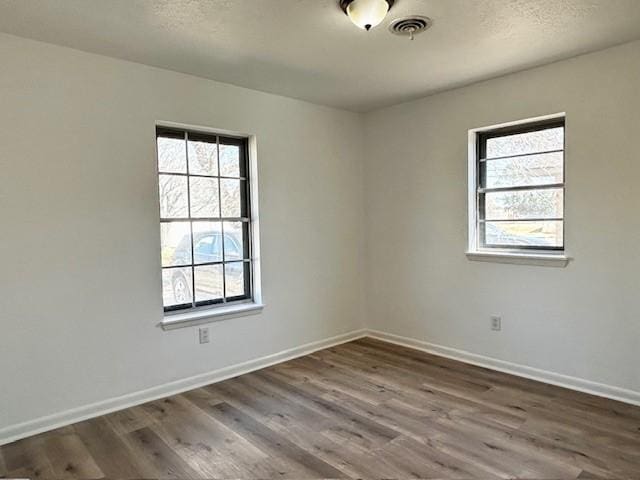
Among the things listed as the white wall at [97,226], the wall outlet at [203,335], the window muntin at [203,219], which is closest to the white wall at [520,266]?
the white wall at [97,226]

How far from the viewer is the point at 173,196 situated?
133 inches

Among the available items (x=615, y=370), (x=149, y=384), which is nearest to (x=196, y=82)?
(x=149, y=384)

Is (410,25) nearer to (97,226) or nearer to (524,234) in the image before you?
(524,234)

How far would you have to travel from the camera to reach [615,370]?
3.02m

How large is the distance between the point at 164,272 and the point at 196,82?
1.49 m

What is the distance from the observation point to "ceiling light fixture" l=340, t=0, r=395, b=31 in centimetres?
217

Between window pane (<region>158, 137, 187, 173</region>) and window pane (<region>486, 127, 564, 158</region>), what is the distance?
256 cm

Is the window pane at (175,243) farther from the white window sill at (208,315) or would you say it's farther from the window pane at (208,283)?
the white window sill at (208,315)

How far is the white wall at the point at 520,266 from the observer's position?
2.96 metres

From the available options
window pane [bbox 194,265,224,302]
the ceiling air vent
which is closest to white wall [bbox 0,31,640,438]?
window pane [bbox 194,265,224,302]

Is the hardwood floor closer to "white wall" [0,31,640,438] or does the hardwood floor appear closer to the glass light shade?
"white wall" [0,31,640,438]

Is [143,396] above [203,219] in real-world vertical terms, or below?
below

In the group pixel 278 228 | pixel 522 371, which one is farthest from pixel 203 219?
pixel 522 371

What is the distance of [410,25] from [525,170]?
65.4 inches
